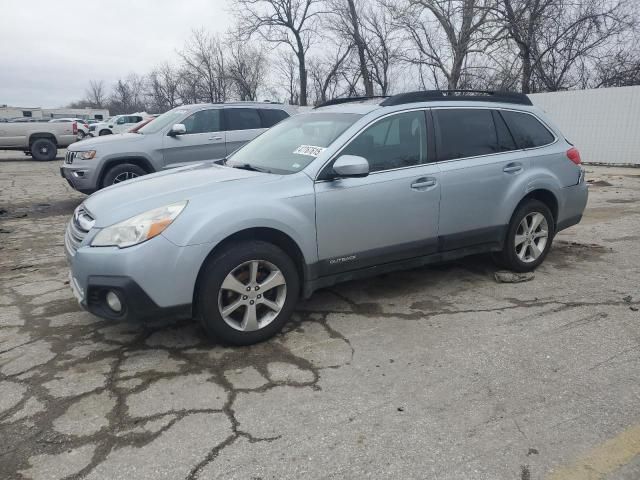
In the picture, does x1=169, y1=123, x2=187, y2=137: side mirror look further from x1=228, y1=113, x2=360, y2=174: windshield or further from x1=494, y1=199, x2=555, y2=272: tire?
x1=494, y1=199, x2=555, y2=272: tire

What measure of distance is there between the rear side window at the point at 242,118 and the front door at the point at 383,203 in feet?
18.2

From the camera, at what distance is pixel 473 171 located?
448 centimetres

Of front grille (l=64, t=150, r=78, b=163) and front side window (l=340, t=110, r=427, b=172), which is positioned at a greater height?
front side window (l=340, t=110, r=427, b=172)

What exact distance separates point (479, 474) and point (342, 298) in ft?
7.66

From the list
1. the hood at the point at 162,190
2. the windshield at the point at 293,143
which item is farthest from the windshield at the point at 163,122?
the hood at the point at 162,190

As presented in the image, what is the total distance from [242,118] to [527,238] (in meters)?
6.03

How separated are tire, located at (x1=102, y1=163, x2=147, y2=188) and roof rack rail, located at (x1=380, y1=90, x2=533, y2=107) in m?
5.66

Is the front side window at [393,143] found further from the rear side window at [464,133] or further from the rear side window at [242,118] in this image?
the rear side window at [242,118]

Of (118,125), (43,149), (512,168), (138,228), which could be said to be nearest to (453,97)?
(512,168)

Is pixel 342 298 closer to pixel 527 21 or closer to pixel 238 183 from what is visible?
pixel 238 183

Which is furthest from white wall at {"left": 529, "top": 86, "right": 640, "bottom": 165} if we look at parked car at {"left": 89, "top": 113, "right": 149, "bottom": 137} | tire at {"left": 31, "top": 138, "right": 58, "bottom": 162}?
parked car at {"left": 89, "top": 113, "right": 149, "bottom": 137}

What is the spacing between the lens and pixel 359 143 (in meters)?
3.97

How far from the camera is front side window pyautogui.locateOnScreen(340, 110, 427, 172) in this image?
13.1 ft

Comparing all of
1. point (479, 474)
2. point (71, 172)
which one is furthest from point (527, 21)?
point (479, 474)
